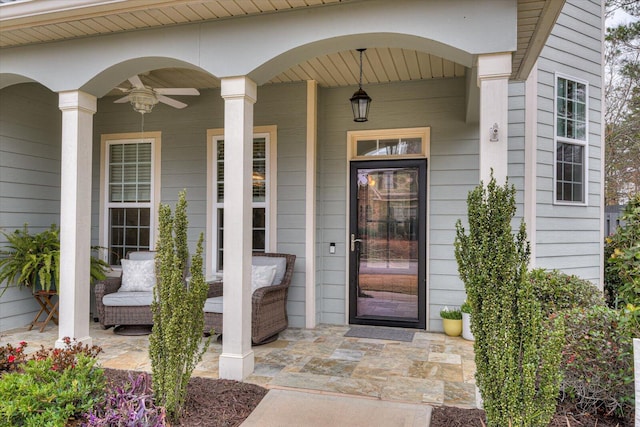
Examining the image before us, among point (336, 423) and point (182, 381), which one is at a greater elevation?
point (182, 381)

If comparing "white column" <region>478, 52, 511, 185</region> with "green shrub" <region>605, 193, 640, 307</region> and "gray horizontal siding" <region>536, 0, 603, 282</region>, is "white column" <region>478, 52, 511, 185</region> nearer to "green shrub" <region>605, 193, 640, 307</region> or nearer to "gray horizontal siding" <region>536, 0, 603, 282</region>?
"green shrub" <region>605, 193, 640, 307</region>

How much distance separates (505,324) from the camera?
82.6 inches

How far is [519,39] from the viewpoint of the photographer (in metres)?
3.46

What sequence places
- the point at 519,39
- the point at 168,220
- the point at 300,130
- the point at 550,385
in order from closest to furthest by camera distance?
1. the point at 550,385
2. the point at 168,220
3. the point at 519,39
4. the point at 300,130

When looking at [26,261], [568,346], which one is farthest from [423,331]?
[26,261]

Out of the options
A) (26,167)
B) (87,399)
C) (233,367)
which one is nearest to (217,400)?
(233,367)

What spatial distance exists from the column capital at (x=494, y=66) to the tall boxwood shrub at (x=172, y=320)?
7.41 ft

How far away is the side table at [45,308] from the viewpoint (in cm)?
487

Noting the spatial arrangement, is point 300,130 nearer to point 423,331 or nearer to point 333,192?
point 333,192

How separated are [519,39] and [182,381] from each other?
371 centimetres

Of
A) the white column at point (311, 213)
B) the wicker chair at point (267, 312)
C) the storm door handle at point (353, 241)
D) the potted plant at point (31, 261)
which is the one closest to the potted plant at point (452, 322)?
the storm door handle at point (353, 241)

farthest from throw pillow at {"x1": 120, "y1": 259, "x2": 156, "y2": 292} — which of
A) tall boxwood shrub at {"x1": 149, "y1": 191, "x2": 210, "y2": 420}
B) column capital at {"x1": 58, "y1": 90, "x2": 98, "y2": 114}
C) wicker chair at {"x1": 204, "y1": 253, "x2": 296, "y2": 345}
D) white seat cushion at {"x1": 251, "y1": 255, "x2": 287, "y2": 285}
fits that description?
tall boxwood shrub at {"x1": 149, "y1": 191, "x2": 210, "y2": 420}

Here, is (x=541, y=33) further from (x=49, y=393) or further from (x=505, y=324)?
(x=49, y=393)

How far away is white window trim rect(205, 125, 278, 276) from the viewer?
532 cm
